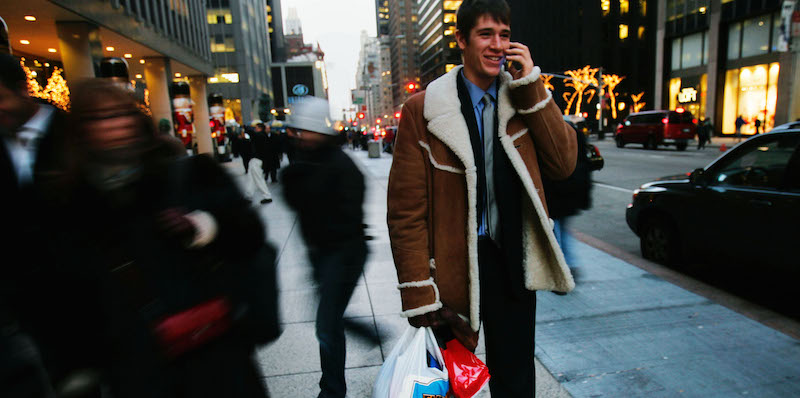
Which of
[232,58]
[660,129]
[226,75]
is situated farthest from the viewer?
[232,58]

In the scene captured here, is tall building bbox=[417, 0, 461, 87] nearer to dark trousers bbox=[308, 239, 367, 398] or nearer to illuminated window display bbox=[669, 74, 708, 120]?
illuminated window display bbox=[669, 74, 708, 120]

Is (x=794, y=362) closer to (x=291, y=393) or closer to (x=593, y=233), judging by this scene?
(x=291, y=393)

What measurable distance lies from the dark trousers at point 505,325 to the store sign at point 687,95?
4012cm

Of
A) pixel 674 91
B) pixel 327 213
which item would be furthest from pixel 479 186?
pixel 674 91

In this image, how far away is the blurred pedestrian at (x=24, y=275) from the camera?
1.57 metres

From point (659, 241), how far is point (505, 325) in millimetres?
4618

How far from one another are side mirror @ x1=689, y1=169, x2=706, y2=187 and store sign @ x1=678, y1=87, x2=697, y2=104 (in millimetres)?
35873

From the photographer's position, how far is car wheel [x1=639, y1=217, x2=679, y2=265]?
546cm

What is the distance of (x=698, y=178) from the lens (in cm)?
505

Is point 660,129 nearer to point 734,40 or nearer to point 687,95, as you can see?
point 734,40

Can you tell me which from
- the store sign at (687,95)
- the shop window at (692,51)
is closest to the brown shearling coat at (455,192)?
the shop window at (692,51)

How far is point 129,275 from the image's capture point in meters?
1.60

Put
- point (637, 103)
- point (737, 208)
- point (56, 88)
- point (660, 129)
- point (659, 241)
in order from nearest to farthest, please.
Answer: point (737, 208)
point (659, 241)
point (56, 88)
point (660, 129)
point (637, 103)

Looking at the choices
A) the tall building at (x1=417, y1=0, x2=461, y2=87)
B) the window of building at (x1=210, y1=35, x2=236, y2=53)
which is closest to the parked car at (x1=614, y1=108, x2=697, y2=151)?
the window of building at (x1=210, y1=35, x2=236, y2=53)
